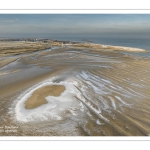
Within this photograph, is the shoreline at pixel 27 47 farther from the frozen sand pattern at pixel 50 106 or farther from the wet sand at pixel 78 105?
the frozen sand pattern at pixel 50 106

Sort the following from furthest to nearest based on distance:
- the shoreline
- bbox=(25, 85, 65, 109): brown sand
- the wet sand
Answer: the shoreline, bbox=(25, 85, 65, 109): brown sand, the wet sand

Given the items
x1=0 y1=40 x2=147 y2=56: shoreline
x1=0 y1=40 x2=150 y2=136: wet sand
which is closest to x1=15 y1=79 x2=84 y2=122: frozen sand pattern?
x1=0 y1=40 x2=150 y2=136: wet sand

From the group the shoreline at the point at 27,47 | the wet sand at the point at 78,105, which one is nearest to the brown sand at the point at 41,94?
the wet sand at the point at 78,105

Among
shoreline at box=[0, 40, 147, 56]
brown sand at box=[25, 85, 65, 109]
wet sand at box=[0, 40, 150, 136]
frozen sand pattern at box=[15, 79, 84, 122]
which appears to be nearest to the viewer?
wet sand at box=[0, 40, 150, 136]

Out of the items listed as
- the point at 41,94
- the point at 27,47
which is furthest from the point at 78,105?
the point at 27,47

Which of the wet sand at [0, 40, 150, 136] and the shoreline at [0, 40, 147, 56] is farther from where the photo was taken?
the shoreline at [0, 40, 147, 56]

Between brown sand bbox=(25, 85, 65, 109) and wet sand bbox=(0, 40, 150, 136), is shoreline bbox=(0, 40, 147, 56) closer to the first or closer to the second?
wet sand bbox=(0, 40, 150, 136)

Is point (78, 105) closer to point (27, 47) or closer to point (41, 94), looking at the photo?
point (41, 94)
